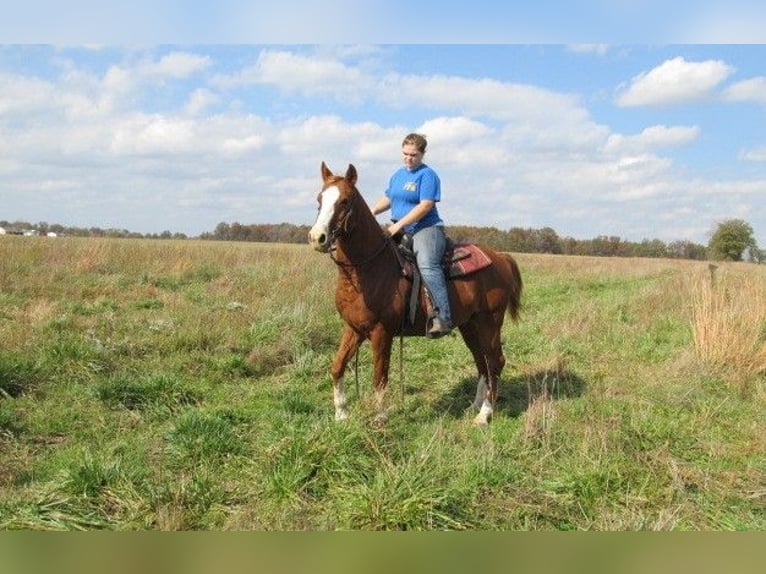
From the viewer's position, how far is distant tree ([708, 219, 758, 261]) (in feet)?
171

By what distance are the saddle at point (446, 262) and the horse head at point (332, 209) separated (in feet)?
3.07

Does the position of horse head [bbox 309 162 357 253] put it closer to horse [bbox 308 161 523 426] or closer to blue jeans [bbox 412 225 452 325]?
horse [bbox 308 161 523 426]

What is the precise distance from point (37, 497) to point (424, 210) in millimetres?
3965

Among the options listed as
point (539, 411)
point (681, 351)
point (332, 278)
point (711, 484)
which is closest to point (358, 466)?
point (539, 411)

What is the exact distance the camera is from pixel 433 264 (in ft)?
19.9

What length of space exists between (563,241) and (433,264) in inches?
2309

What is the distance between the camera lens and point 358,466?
425 centimetres

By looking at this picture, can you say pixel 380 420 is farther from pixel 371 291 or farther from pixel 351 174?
pixel 351 174

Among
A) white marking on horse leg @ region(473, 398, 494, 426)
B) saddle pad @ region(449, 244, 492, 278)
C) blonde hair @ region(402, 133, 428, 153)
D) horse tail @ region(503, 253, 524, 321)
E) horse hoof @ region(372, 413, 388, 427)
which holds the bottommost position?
white marking on horse leg @ region(473, 398, 494, 426)

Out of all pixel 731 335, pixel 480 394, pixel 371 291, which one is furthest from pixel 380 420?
pixel 731 335

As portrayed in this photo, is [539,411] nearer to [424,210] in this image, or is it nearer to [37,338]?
[424,210]

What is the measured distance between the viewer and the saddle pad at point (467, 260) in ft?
20.8

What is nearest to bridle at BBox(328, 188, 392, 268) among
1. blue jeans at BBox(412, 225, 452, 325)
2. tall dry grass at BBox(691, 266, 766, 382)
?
blue jeans at BBox(412, 225, 452, 325)

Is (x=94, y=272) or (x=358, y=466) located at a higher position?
(x=94, y=272)
